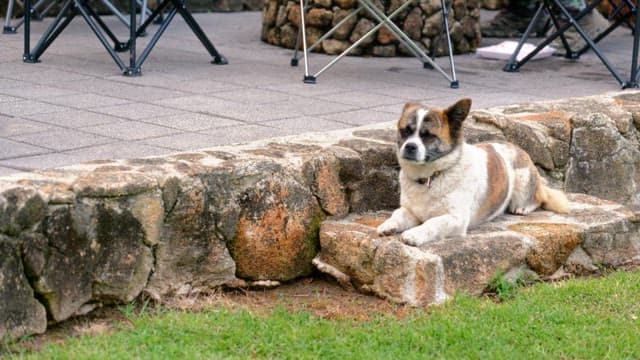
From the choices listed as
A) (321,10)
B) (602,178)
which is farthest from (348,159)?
(321,10)

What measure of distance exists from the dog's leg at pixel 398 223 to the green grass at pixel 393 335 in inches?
18.3

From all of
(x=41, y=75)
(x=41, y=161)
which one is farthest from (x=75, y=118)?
(x=41, y=75)

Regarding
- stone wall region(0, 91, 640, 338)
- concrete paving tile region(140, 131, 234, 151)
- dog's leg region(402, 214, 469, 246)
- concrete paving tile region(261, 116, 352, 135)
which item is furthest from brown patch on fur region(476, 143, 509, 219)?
concrete paving tile region(140, 131, 234, 151)

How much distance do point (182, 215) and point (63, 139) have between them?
1301mm

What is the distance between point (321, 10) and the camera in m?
9.93

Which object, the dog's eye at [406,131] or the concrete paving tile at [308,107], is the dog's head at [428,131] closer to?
the dog's eye at [406,131]

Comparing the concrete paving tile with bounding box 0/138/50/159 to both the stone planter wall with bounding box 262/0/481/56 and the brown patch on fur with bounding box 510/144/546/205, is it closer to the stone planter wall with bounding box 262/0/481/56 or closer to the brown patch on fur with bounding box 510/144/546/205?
the brown patch on fur with bounding box 510/144/546/205

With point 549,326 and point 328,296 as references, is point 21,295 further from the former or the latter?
point 549,326

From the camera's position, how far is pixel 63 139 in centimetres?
584

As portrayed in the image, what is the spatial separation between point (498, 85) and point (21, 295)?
5.01m

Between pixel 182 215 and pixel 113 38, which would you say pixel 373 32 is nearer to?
pixel 113 38

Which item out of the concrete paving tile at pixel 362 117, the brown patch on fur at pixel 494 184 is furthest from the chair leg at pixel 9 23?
the brown patch on fur at pixel 494 184

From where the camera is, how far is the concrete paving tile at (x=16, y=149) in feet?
17.8

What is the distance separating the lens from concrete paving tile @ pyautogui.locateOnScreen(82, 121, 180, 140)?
6.01m
